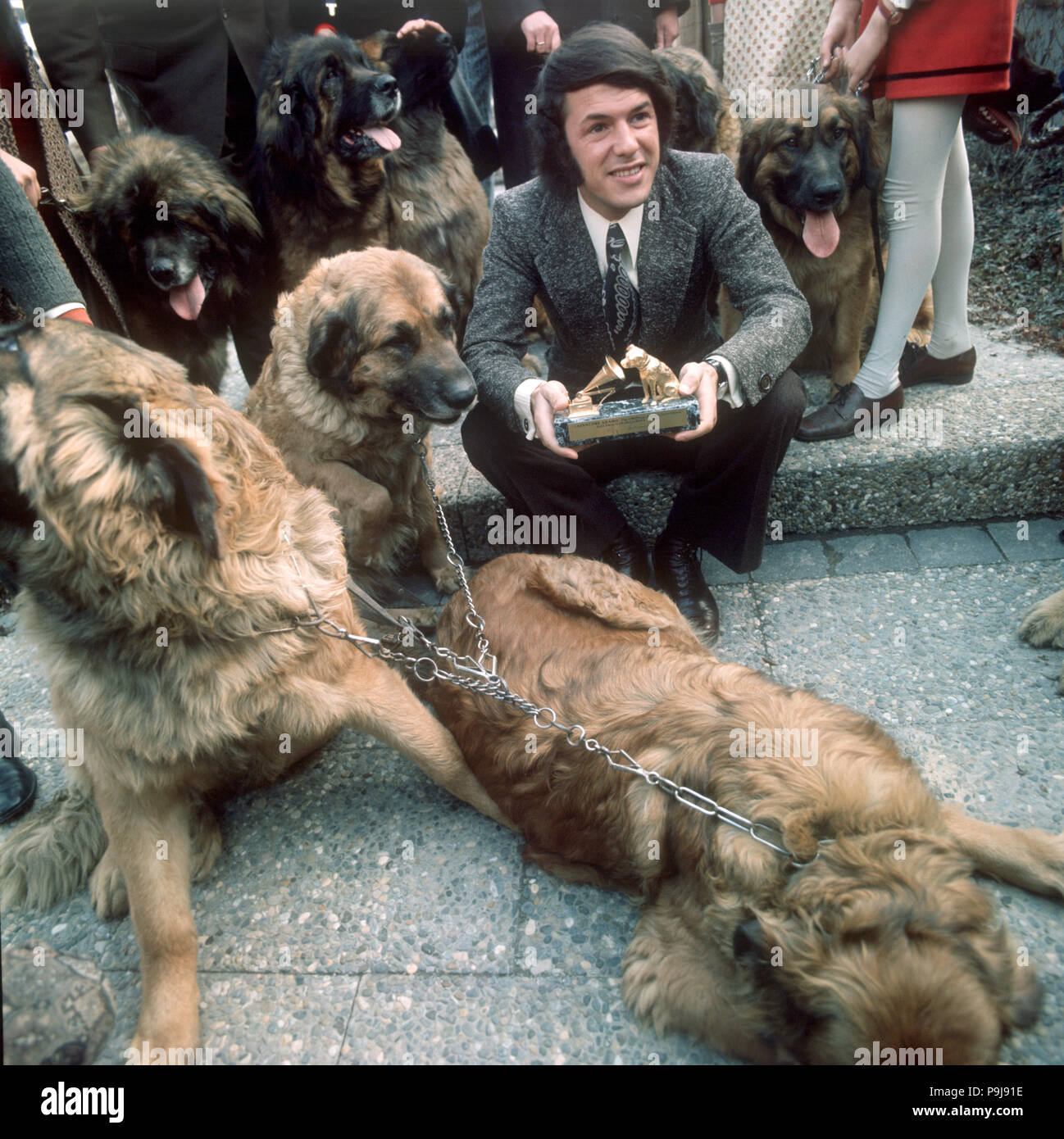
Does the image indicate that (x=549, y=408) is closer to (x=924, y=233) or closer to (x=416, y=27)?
(x=924, y=233)

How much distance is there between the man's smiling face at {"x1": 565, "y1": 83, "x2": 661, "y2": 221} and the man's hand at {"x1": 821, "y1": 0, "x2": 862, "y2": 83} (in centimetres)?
129

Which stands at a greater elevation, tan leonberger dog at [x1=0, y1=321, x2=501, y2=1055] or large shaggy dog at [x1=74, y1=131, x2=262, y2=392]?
large shaggy dog at [x1=74, y1=131, x2=262, y2=392]

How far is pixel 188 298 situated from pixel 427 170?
148 cm

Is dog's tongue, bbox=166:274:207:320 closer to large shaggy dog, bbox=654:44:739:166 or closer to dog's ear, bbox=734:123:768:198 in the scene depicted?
large shaggy dog, bbox=654:44:739:166

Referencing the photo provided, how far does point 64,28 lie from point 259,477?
10.7 feet

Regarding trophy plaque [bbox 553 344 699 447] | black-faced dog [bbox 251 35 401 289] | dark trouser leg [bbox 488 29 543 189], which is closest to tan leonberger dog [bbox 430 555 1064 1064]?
trophy plaque [bbox 553 344 699 447]

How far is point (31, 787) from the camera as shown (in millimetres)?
2643

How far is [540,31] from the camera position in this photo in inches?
162

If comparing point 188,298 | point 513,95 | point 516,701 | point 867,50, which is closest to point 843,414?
point 867,50

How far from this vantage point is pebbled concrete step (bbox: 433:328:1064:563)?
329 centimetres

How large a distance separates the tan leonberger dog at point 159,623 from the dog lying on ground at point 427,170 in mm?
2365

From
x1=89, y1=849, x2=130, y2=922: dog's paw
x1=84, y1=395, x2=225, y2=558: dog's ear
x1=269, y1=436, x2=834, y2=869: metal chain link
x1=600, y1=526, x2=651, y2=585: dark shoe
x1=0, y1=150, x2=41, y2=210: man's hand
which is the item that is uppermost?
x1=0, y1=150, x2=41, y2=210: man's hand
